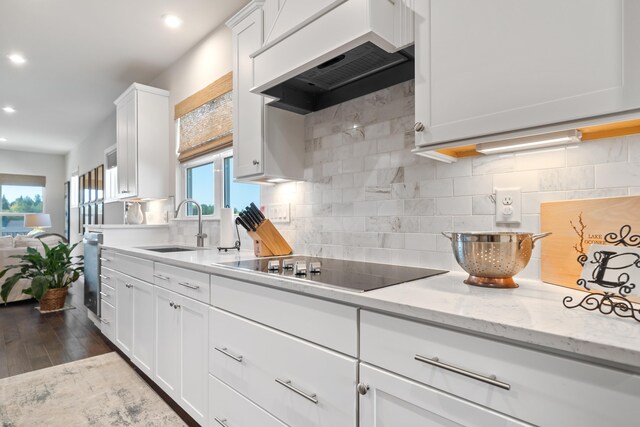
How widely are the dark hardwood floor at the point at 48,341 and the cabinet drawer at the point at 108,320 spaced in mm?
115

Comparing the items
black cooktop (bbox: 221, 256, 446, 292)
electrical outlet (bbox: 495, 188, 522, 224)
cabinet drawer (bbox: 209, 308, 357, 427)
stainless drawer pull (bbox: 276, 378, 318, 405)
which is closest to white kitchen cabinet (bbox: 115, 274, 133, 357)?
cabinet drawer (bbox: 209, 308, 357, 427)

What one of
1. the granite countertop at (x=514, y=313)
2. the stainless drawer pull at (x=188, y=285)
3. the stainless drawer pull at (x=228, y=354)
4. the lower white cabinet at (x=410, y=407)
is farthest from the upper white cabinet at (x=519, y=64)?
the stainless drawer pull at (x=188, y=285)

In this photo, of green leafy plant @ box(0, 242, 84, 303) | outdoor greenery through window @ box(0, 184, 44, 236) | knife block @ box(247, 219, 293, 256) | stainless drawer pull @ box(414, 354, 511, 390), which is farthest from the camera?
outdoor greenery through window @ box(0, 184, 44, 236)

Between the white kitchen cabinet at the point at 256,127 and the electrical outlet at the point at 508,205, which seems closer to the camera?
the electrical outlet at the point at 508,205

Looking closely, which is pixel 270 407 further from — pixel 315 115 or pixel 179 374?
pixel 315 115

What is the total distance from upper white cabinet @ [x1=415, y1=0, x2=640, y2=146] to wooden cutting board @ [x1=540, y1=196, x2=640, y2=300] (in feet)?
1.06

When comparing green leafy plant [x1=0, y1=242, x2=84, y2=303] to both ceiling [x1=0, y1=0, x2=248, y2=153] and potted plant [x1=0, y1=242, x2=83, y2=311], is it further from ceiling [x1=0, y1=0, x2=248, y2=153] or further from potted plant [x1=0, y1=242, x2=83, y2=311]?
ceiling [x1=0, y1=0, x2=248, y2=153]

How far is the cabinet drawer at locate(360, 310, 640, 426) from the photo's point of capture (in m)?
0.63

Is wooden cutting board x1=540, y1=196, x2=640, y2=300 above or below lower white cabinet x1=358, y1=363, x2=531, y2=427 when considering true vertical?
above

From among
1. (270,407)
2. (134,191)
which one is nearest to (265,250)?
(270,407)

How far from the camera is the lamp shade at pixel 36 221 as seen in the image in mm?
7668

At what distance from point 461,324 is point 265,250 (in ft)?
4.66

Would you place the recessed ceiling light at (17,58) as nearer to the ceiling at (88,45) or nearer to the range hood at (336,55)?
the ceiling at (88,45)

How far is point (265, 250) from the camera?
2.05m
